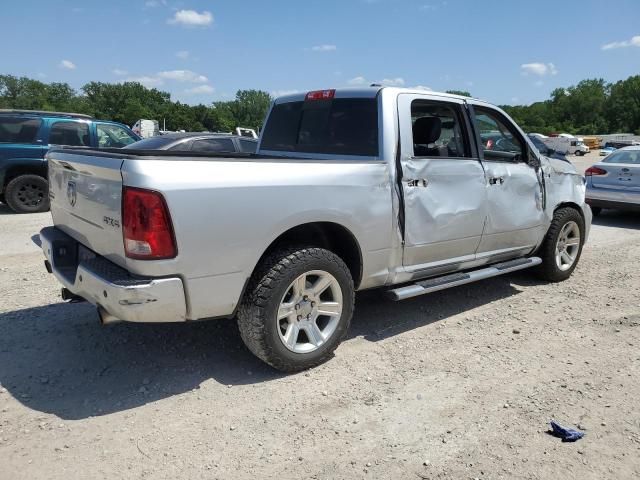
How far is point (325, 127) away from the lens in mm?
4461

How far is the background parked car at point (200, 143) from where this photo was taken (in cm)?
912

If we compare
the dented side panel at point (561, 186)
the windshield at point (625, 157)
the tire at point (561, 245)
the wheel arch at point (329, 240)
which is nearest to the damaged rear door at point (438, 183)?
the wheel arch at point (329, 240)

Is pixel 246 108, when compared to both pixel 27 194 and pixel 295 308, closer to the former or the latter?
pixel 27 194

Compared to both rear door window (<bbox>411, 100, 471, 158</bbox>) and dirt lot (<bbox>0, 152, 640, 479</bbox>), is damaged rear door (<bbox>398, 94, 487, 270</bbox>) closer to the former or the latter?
rear door window (<bbox>411, 100, 471, 158</bbox>)

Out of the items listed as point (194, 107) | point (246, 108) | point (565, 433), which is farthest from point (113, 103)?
point (565, 433)

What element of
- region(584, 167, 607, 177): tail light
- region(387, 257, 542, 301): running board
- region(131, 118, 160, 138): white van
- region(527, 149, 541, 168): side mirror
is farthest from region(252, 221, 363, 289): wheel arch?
region(131, 118, 160, 138): white van

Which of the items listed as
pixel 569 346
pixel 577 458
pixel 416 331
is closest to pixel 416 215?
pixel 416 331

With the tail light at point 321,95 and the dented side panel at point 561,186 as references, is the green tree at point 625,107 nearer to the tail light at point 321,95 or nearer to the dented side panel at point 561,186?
the dented side panel at point 561,186

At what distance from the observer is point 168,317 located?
9.66ft

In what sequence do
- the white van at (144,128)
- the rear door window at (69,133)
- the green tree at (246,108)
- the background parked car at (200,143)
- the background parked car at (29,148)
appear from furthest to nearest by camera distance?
the green tree at (246,108)
the white van at (144,128)
the rear door window at (69,133)
the background parked car at (29,148)
the background parked car at (200,143)

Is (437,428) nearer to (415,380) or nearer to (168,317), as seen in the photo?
(415,380)

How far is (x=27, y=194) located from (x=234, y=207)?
8.46 meters

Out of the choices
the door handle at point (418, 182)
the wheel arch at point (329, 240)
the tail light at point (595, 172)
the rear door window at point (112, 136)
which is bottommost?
the wheel arch at point (329, 240)

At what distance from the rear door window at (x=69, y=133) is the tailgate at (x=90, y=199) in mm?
6974
